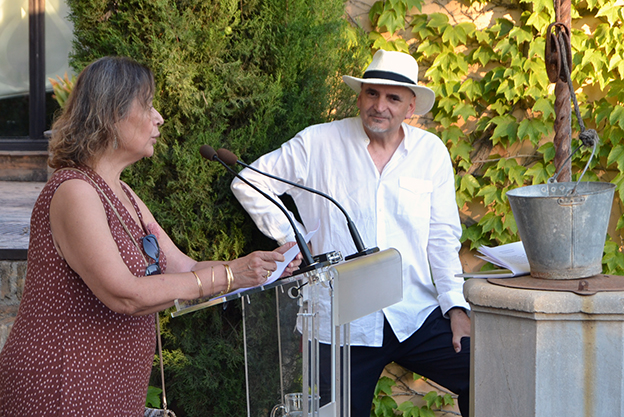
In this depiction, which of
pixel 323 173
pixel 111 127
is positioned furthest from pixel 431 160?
Answer: pixel 111 127

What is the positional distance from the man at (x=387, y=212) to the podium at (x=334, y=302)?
102cm

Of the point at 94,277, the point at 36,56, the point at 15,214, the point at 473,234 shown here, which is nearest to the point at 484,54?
the point at 473,234

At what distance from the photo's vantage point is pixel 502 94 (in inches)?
136

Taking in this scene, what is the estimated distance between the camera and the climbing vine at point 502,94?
10.9 ft

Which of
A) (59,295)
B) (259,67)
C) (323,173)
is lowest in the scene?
(59,295)

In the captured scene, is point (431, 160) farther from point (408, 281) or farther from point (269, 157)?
point (269, 157)

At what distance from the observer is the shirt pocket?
2.60 metres

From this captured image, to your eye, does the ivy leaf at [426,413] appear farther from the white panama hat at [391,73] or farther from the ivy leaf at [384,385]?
the white panama hat at [391,73]

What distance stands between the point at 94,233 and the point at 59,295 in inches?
8.1

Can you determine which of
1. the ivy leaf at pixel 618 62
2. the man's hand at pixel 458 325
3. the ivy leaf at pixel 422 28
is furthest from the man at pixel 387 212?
the ivy leaf at pixel 618 62

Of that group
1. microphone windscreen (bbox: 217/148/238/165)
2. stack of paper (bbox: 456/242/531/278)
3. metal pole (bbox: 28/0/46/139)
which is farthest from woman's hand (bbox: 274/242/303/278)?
metal pole (bbox: 28/0/46/139)

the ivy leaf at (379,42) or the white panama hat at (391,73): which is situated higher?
the ivy leaf at (379,42)

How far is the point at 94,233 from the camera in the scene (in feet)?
5.05

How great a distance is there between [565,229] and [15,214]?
3287mm
